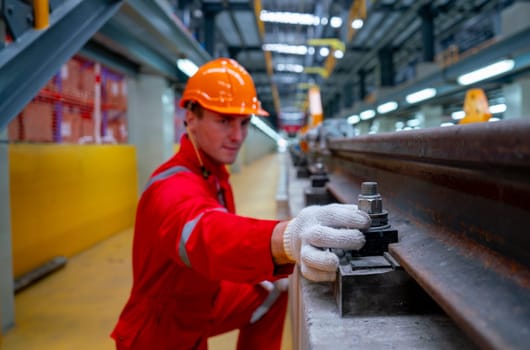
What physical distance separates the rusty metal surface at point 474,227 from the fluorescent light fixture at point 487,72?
20.9 feet

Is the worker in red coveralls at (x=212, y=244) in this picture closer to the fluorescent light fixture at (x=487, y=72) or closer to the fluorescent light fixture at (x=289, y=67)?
the fluorescent light fixture at (x=487, y=72)

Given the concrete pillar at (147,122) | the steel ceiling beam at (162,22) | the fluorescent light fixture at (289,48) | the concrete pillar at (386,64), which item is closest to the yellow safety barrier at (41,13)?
the steel ceiling beam at (162,22)

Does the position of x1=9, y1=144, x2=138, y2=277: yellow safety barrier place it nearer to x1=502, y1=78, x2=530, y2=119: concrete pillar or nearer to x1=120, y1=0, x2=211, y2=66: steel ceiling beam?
x1=120, y1=0, x2=211, y2=66: steel ceiling beam

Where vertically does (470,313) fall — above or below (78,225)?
above

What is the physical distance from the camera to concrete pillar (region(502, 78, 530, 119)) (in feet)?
27.3

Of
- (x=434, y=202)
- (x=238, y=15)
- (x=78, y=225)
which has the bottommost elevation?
(x=78, y=225)

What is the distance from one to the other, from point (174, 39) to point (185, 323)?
4326 mm

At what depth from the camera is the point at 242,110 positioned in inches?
74.9

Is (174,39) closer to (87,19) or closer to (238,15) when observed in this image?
(87,19)

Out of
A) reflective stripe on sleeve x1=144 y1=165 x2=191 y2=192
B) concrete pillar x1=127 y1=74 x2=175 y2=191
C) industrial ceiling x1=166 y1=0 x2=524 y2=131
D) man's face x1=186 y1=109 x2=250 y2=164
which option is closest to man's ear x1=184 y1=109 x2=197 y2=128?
man's face x1=186 y1=109 x2=250 y2=164

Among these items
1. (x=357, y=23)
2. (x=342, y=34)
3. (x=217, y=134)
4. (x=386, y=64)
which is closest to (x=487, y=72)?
(x=357, y=23)

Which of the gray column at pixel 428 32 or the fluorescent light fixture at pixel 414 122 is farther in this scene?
the fluorescent light fixture at pixel 414 122

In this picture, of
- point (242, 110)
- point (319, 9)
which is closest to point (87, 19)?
point (242, 110)

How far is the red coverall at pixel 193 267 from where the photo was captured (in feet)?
3.37
